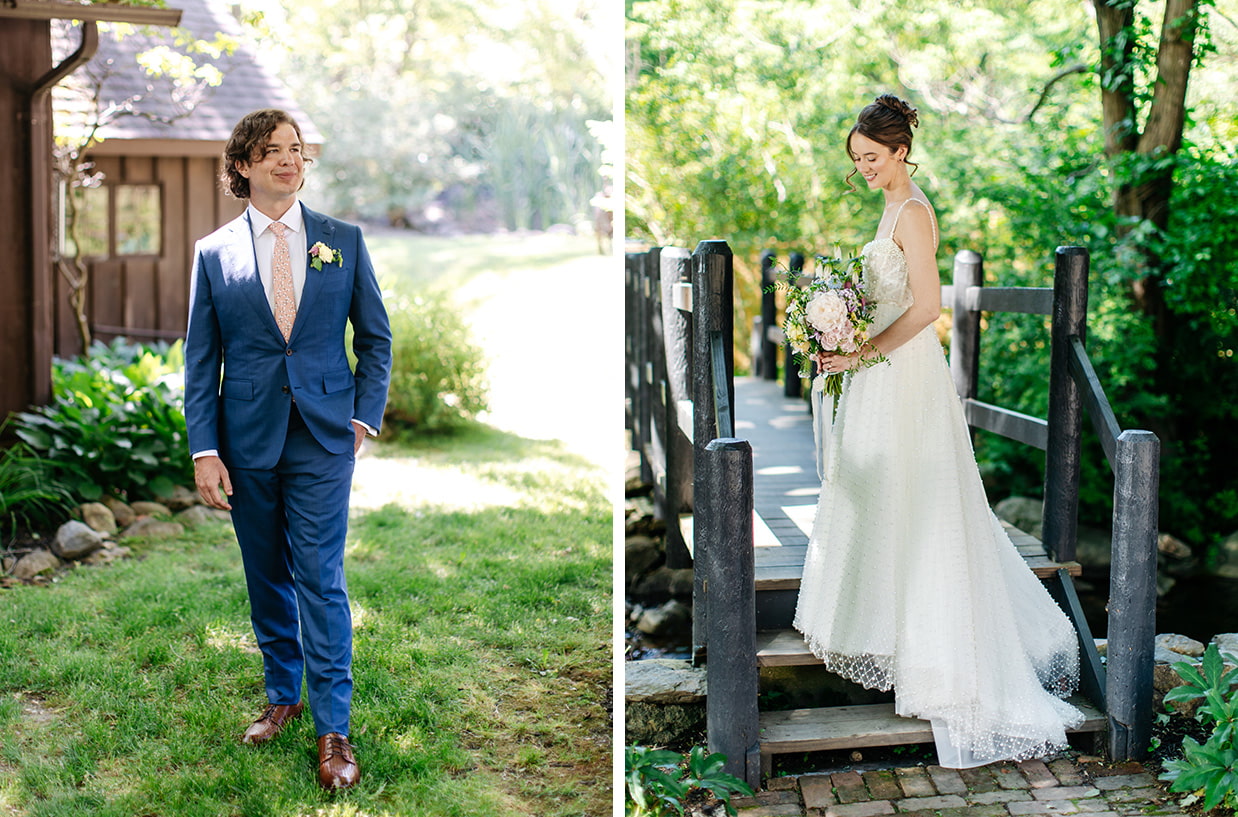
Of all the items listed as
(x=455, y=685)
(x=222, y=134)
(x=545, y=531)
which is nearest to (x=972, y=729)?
(x=455, y=685)

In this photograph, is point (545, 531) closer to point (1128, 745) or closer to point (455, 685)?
point (455, 685)

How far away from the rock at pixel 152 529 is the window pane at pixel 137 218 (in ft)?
20.1

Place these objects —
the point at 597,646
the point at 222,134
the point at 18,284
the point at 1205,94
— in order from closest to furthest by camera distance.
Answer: the point at 597,646, the point at 18,284, the point at 1205,94, the point at 222,134

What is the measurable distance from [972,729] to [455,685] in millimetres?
1912

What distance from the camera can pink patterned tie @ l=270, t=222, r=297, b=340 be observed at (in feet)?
11.6

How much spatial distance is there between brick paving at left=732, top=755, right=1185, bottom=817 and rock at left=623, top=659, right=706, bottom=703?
0.57 metres

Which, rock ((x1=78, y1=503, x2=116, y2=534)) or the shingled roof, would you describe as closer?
rock ((x1=78, y1=503, x2=116, y2=534))

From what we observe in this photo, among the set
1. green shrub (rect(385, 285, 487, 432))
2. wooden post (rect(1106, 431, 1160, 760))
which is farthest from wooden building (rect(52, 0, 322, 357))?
wooden post (rect(1106, 431, 1160, 760))

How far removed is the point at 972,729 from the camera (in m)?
3.78

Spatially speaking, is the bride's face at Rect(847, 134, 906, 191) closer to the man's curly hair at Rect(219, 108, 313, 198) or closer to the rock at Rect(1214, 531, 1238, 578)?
the man's curly hair at Rect(219, 108, 313, 198)

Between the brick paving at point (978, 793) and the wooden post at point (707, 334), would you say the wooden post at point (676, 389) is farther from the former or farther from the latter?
the brick paving at point (978, 793)

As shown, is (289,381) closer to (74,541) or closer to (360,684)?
(360,684)

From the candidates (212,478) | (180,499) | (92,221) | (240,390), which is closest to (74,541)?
(180,499)

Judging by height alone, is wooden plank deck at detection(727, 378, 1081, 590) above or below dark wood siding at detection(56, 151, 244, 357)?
below
